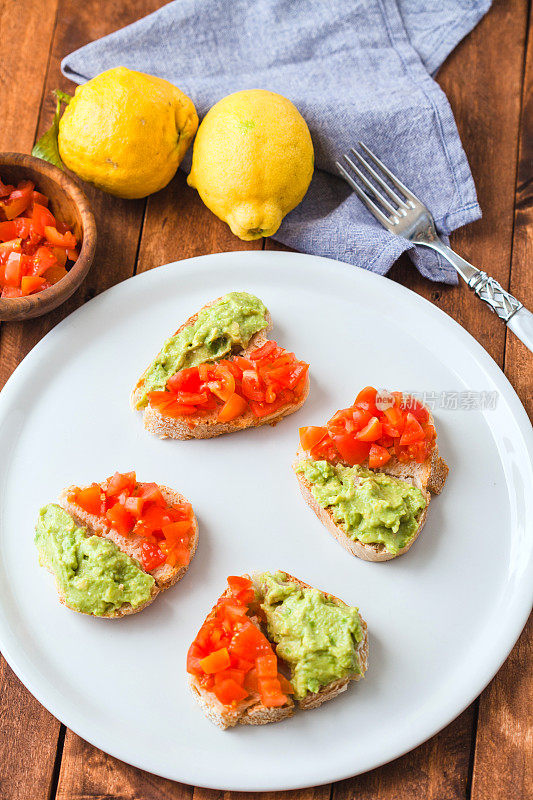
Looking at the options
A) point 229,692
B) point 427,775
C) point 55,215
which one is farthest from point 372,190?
point 427,775

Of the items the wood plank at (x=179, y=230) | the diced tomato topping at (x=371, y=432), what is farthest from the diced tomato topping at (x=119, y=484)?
the wood plank at (x=179, y=230)

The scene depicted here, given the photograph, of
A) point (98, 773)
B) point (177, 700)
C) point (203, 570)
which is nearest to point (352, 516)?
point (203, 570)

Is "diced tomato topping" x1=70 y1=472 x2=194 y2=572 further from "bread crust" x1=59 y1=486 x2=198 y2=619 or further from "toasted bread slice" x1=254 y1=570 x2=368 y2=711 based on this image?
"toasted bread slice" x1=254 y1=570 x2=368 y2=711

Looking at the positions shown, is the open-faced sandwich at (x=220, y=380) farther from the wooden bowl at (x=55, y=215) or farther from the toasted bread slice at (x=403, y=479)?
the wooden bowl at (x=55, y=215)

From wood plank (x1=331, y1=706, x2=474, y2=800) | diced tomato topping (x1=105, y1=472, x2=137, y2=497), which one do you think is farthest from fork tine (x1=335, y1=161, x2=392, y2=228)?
wood plank (x1=331, y1=706, x2=474, y2=800)

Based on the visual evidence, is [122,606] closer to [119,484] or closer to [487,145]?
[119,484]

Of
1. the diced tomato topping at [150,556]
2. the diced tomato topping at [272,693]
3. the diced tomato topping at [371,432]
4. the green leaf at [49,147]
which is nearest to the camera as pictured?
the diced tomato topping at [272,693]

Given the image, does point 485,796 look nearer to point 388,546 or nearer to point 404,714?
point 404,714
